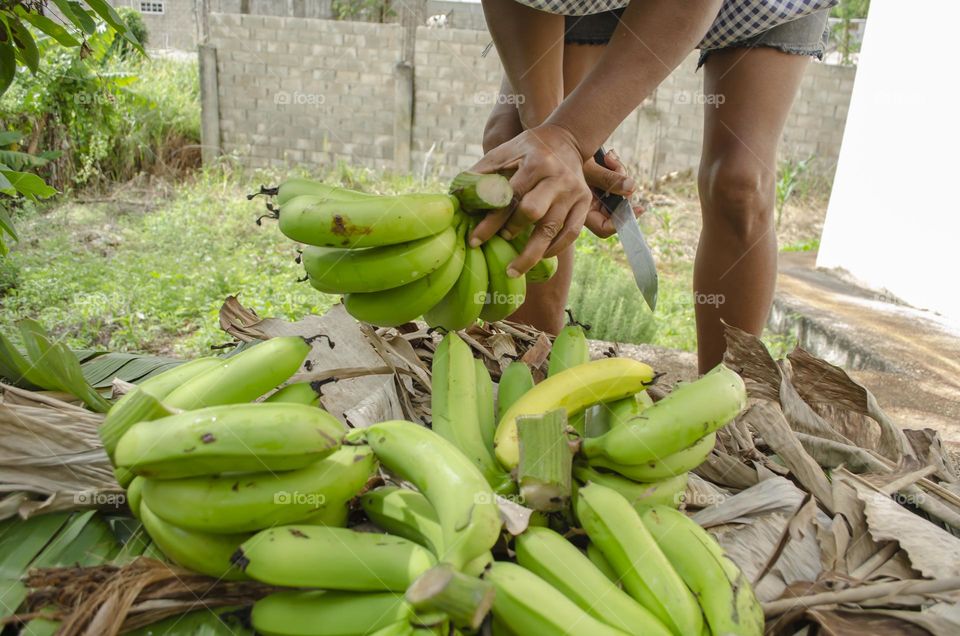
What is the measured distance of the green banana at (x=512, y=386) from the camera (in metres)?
1.26

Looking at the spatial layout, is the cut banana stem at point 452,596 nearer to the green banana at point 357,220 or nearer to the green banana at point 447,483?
the green banana at point 447,483

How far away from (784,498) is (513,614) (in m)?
0.56

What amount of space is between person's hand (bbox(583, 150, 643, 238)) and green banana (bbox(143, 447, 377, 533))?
0.97 meters

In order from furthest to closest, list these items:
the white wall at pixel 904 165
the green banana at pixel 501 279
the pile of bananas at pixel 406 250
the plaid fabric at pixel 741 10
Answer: the white wall at pixel 904 165, the plaid fabric at pixel 741 10, the green banana at pixel 501 279, the pile of bananas at pixel 406 250

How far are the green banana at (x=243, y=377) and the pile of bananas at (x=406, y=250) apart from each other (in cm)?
18

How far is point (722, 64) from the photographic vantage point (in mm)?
2287

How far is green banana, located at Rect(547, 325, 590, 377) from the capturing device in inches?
51.5

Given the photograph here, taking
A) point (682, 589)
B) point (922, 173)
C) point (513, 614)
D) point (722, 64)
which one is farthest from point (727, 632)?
point (922, 173)

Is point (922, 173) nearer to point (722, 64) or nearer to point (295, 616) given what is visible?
point (722, 64)

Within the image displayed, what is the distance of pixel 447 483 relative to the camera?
79 cm

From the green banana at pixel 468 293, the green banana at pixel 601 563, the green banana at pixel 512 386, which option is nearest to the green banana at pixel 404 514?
the green banana at pixel 601 563

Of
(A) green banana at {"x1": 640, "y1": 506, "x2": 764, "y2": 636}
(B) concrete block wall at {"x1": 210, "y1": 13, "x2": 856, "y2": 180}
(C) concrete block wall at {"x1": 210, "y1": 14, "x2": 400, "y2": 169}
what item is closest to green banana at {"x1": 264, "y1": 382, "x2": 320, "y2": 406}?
(A) green banana at {"x1": 640, "y1": 506, "x2": 764, "y2": 636}

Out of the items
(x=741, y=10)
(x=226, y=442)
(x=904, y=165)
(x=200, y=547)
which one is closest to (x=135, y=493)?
(x=200, y=547)

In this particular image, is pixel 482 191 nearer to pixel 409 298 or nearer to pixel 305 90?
pixel 409 298
